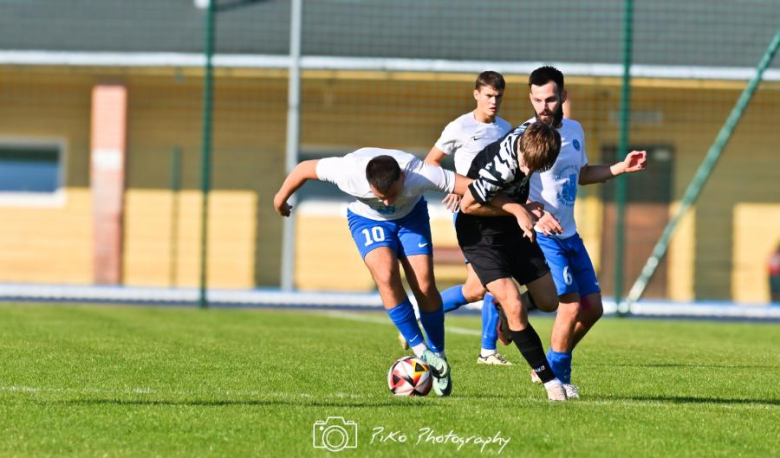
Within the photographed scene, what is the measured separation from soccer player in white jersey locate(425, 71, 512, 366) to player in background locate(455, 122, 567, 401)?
1.98 metres

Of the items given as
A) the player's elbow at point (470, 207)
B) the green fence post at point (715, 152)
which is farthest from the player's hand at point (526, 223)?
the green fence post at point (715, 152)

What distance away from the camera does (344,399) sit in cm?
733

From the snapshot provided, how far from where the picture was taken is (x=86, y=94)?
80.0ft

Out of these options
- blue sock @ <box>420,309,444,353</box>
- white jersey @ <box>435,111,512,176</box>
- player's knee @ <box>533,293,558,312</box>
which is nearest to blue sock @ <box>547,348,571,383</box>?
player's knee @ <box>533,293,558,312</box>

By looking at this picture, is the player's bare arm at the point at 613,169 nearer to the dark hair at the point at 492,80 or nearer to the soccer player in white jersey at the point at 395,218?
the soccer player in white jersey at the point at 395,218

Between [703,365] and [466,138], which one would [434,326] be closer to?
[466,138]

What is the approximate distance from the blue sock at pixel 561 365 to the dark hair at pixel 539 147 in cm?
133

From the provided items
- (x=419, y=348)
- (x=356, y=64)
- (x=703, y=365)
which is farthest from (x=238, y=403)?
(x=356, y=64)

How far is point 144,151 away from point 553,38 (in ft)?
24.0

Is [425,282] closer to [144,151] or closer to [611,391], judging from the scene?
[611,391]

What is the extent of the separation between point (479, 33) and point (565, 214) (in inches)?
545

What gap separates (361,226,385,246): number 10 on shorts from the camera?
8.50 m

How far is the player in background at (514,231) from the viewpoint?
7.31 metres

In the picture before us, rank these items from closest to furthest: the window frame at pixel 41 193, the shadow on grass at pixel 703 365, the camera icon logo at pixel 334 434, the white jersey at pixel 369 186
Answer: the camera icon logo at pixel 334 434 < the white jersey at pixel 369 186 < the shadow on grass at pixel 703 365 < the window frame at pixel 41 193
